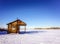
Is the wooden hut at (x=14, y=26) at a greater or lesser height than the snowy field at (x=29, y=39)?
greater

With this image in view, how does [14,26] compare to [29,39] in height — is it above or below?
above

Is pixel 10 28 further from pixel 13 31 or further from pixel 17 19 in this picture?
pixel 17 19

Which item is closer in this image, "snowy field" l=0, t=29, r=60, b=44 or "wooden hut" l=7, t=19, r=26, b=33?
"snowy field" l=0, t=29, r=60, b=44

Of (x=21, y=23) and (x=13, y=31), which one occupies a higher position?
(x=21, y=23)

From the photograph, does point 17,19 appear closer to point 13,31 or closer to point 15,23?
point 15,23

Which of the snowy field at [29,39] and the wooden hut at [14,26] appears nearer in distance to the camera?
the snowy field at [29,39]

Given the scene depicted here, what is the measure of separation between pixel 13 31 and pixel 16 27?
110 centimetres

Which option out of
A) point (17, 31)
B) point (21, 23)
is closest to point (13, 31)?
point (17, 31)

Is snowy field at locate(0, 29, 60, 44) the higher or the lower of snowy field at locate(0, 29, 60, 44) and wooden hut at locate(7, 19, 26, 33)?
the lower

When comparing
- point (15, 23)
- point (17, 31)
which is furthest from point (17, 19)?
point (17, 31)

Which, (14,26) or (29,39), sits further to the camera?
(14,26)

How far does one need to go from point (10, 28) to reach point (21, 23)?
2.51m

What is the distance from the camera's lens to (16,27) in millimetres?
24344

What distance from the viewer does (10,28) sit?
80.8 feet
